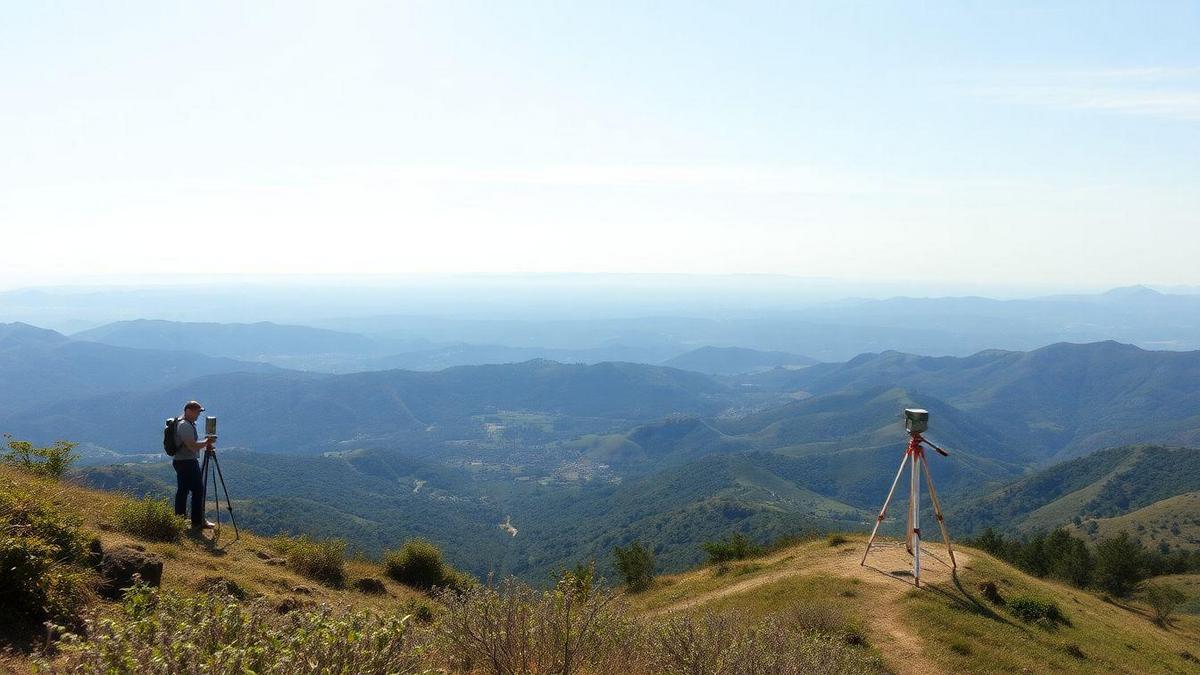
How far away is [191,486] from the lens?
11.1m

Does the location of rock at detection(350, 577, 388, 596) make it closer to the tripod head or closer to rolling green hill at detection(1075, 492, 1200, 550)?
the tripod head

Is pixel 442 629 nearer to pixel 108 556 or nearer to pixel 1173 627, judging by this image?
pixel 108 556

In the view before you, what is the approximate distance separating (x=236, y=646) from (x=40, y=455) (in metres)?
11.6

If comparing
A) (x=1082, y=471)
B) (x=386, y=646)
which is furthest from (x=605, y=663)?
(x=1082, y=471)

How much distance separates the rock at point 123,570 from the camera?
6379 mm

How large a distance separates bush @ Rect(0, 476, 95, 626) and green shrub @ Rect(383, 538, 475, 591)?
7.09m

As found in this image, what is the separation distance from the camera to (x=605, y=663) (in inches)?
227

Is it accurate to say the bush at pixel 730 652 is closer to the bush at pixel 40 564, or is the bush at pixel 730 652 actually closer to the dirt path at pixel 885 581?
the dirt path at pixel 885 581

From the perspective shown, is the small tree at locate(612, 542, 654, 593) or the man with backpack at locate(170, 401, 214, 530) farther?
the small tree at locate(612, 542, 654, 593)

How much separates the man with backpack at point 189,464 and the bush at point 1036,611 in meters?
16.2

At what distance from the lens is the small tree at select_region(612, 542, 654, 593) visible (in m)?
19.4

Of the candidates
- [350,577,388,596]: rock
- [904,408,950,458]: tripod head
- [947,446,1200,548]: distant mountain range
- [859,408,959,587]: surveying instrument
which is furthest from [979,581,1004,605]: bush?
[947,446,1200,548]: distant mountain range

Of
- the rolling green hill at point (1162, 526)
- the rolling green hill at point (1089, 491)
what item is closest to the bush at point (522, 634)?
the rolling green hill at point (1162, 526)

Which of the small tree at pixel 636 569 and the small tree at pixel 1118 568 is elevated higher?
the small tree at pixel 636 569
